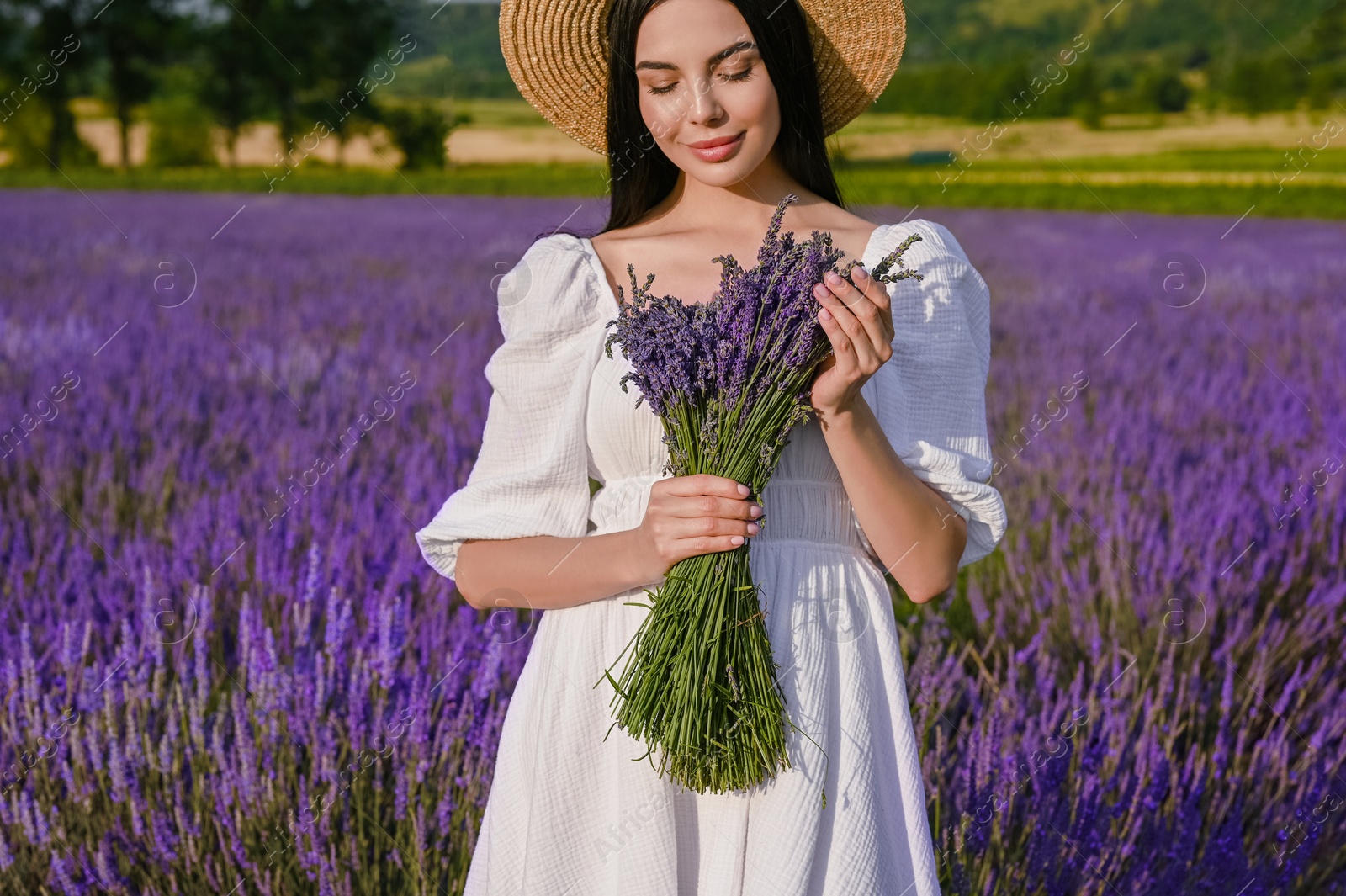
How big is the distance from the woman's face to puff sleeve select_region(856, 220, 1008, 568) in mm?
188

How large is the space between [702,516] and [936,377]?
0.37m

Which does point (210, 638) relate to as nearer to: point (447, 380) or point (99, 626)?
point (99, 626)

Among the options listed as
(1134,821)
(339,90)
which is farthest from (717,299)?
(339,90)

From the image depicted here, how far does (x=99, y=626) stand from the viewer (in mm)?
2229

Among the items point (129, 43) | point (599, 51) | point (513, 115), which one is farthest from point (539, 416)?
point (129, 43)

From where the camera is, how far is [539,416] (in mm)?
1304

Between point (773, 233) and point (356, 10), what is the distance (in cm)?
3595

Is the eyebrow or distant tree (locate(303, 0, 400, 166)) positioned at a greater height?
distant tree (locate(303, 0, 400, 166))

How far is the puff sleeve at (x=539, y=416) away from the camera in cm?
127

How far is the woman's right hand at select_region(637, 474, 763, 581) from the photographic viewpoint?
→ 105 centimetres
